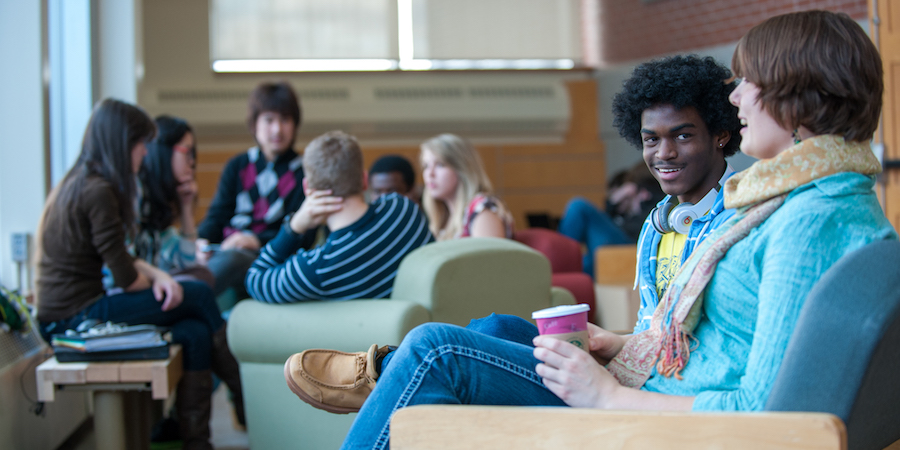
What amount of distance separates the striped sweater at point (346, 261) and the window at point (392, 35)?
15.4ft

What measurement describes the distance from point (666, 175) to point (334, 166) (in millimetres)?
1112

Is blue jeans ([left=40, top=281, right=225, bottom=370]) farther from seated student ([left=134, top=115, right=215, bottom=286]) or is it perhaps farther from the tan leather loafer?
the tan leather loafer

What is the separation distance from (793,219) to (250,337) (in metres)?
1.68

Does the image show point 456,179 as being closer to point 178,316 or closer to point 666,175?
point 178,316

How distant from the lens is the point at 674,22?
664 centimetres

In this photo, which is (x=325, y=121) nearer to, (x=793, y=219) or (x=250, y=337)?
(x=250, y=337)

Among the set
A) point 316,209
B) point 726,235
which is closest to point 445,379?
point 726,235

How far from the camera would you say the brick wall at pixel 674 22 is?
233 inches

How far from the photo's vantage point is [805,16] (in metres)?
1.08

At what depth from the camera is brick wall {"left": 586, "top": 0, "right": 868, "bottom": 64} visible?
5.93m

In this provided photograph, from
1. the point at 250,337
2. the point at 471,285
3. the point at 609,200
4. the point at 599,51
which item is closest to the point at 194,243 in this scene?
the point at 250,337

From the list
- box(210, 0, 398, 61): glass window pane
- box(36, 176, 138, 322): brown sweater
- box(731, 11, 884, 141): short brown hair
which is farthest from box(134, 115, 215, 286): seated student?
box(210, 0, 398, 61): glass window pane

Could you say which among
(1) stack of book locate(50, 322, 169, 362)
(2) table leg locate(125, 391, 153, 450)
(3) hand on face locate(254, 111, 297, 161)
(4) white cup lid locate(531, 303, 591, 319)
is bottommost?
(2) table leg locate(125, 391, 153, 450)

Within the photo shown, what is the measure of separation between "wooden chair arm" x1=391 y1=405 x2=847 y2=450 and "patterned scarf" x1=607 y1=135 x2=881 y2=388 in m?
0.20
